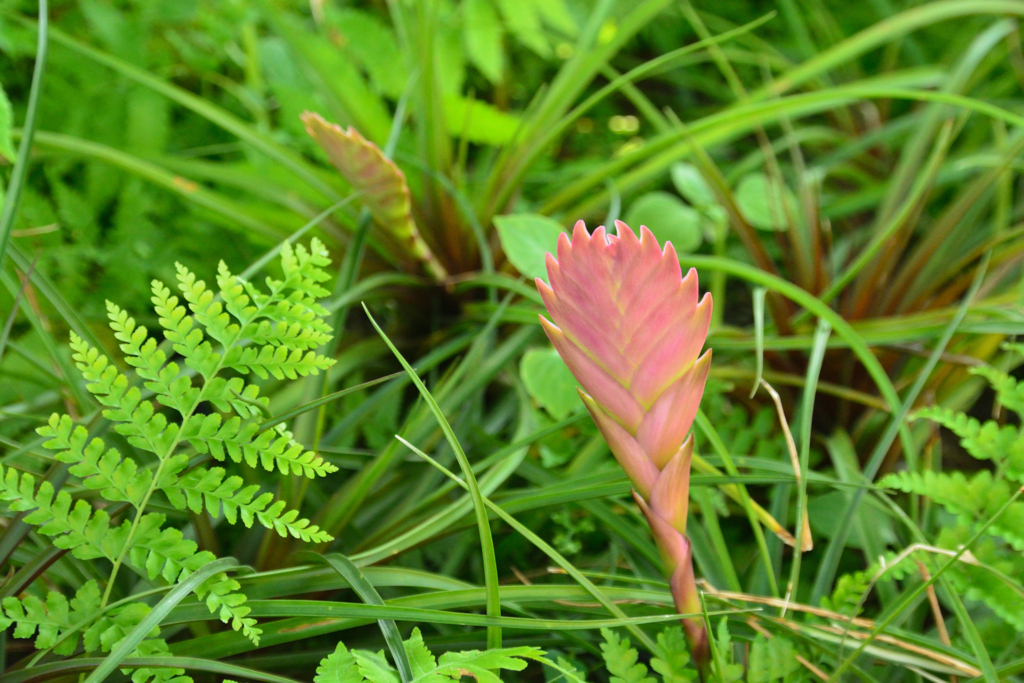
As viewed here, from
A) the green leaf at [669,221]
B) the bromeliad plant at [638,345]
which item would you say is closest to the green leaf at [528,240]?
the green leaf at [669,221]

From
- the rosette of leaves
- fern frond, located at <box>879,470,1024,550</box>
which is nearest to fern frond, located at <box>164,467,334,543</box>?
the rosette of leaves

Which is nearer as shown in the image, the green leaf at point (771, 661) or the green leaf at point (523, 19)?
the green leaf at point (771, 661)

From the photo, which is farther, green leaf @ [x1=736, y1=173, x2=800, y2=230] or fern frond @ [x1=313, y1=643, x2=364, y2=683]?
green leaf @ [x1=736, y1=173, x2=800, y2=230]

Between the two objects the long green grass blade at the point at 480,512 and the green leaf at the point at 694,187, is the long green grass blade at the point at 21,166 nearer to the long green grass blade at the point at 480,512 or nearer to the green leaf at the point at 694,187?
the long green grass blade at the point at 480,512

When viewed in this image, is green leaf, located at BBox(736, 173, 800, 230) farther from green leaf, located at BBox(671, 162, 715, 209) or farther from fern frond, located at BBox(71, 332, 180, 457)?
fern frond, located at BBox(71, 332, 180, 457)

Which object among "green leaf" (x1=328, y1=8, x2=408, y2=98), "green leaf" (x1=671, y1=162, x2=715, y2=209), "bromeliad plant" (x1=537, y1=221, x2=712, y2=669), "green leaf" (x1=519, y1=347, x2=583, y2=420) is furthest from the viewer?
"green leaf" (x1=328, y1=8, x2=408, y2=98)

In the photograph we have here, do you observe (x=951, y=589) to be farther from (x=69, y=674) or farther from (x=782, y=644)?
(x=69, y=674)
